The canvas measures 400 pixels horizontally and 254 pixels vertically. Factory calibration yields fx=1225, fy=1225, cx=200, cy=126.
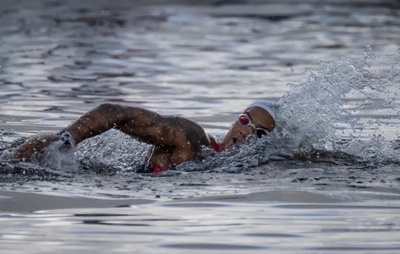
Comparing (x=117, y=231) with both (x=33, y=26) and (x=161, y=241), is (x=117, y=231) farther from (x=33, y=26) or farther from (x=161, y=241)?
(x=33, y=26)

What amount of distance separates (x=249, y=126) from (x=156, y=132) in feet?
3.01

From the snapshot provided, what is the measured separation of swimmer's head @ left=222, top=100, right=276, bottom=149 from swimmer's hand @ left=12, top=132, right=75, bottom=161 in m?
1.50

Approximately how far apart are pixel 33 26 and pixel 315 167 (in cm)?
1973

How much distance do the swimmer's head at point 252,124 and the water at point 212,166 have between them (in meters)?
0.11

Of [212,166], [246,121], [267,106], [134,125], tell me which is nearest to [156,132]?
[134,125]

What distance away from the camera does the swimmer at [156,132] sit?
31.8ft

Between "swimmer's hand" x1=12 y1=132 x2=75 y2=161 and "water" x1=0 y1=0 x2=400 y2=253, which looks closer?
"water" x1=0 y1=0 x2=400 y2=253

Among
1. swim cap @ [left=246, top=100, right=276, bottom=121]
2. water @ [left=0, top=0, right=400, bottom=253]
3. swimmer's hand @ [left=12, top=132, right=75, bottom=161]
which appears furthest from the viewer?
swim cap @ [left=246, top=100, right=276, bottom=121]

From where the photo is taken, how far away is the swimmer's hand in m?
9.62

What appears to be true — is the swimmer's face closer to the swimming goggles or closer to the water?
the swimming goggles

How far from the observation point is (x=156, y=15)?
108 feet

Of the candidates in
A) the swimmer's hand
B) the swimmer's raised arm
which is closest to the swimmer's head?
the swimmer's raised arm

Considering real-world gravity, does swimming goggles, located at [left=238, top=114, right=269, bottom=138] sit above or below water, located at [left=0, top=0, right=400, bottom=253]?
above

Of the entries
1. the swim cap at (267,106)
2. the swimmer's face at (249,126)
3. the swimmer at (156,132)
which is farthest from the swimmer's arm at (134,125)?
the swim cap at (267,106)
